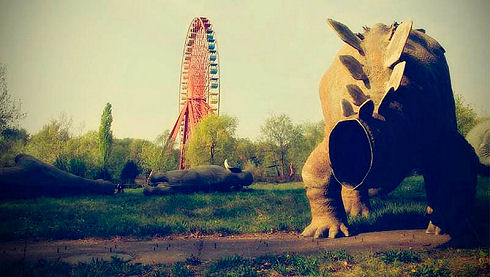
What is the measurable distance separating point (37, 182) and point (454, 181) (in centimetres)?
1284

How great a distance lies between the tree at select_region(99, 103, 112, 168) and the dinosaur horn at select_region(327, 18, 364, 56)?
28.6m

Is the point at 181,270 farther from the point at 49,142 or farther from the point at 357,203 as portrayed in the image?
the point at 49,142

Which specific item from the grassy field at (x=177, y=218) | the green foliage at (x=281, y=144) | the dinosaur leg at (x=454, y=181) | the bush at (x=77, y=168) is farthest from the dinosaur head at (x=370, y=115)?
the green foliage at (x=281, y=144)

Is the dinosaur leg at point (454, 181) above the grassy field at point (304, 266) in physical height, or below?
above

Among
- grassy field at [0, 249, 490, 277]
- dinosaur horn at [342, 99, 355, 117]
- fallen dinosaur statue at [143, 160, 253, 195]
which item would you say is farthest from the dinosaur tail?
fallen dinosaur statue at [143, 160, 253, 195]

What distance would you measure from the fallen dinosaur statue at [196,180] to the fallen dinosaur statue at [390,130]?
989 centimetres

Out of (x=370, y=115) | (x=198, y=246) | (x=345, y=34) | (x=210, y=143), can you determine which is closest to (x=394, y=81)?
(x=370, y=115)

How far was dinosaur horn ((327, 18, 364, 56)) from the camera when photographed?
18.8ft

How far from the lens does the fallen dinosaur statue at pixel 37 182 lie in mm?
12664

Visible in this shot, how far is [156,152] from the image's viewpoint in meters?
41.8

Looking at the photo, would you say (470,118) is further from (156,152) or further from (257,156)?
(156,152)

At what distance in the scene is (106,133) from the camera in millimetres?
32250

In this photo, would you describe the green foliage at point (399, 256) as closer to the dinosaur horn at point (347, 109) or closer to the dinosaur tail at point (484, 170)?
the dinosaur horn at point (347, 109)

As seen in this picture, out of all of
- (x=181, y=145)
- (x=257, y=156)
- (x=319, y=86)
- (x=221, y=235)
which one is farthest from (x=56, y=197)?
(x=257, y=156)
